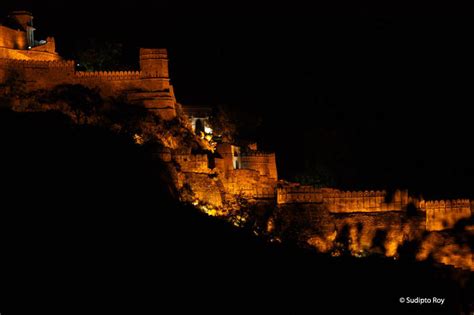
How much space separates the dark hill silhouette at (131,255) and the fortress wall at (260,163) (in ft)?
22.6

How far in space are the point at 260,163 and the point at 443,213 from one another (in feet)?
36.3

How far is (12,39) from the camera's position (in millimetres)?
59094

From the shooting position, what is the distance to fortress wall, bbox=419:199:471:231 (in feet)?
174

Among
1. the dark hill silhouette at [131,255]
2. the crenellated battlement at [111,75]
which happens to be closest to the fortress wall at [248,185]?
the dark hill silhouette at [131,255]

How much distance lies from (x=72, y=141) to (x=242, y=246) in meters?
11.0

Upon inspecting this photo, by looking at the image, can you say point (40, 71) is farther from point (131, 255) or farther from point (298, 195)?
point (131, 255)

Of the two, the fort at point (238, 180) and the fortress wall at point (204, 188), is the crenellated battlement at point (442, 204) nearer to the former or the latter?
the fort at point (238, 180)

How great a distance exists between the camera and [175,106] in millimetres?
56875

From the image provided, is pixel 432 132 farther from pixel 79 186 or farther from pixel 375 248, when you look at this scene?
pixel 79 186

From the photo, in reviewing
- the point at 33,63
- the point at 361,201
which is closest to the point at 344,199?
the point at 361,201

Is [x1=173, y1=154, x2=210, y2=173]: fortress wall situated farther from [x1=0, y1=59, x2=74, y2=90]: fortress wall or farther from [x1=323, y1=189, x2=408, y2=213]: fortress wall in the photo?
[x1=0, y1=59, x2=74, y2=90]: fortress wall

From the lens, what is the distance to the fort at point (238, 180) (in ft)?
169

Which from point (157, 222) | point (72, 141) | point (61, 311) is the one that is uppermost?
point (72, 141)

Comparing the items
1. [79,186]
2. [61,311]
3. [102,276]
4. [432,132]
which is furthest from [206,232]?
[432,132]
